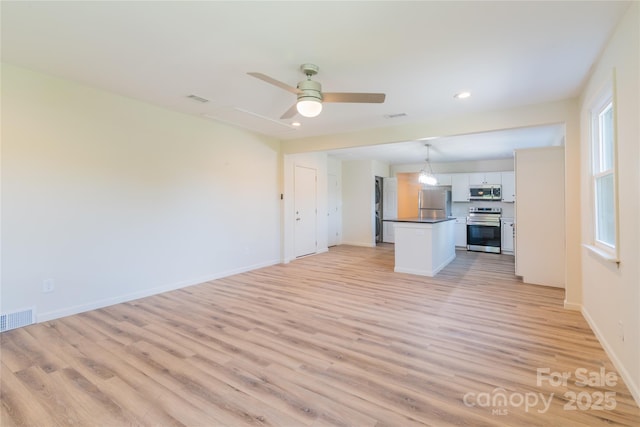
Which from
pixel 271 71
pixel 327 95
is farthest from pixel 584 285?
pixel 271 71

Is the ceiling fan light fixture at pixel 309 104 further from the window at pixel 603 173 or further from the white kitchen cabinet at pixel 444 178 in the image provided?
the white kitchen cabinet at pixel 444 178

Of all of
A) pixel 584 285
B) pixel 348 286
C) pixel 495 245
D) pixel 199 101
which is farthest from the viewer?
pixel 495 245

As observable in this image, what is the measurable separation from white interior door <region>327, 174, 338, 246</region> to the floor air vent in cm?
628

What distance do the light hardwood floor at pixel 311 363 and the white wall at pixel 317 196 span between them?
2384 millimetres

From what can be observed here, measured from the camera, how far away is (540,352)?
251cm

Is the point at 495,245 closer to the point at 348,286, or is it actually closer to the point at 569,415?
the point at 348,286

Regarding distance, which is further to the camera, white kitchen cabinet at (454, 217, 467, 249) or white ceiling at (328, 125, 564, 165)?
white kitchen cabinet at (454, 217, 467, 249)

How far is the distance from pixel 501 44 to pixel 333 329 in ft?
9.55

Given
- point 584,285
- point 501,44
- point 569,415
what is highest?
point 501,44

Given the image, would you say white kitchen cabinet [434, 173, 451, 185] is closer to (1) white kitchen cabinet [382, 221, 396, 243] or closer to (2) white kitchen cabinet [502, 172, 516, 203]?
(2) white kitchen cabinet [502, 172, 516, 203]

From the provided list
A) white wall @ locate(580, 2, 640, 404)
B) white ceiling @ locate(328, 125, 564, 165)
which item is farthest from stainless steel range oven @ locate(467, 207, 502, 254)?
white wall @ locate(580, 2, 640, 404)

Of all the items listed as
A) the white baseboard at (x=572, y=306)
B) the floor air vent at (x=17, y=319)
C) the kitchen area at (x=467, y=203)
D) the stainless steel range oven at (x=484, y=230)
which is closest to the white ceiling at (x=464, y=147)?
the kitchen area at (x=467, y=203)

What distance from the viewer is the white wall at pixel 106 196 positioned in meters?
3.04

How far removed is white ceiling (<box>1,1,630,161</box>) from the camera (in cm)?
205
